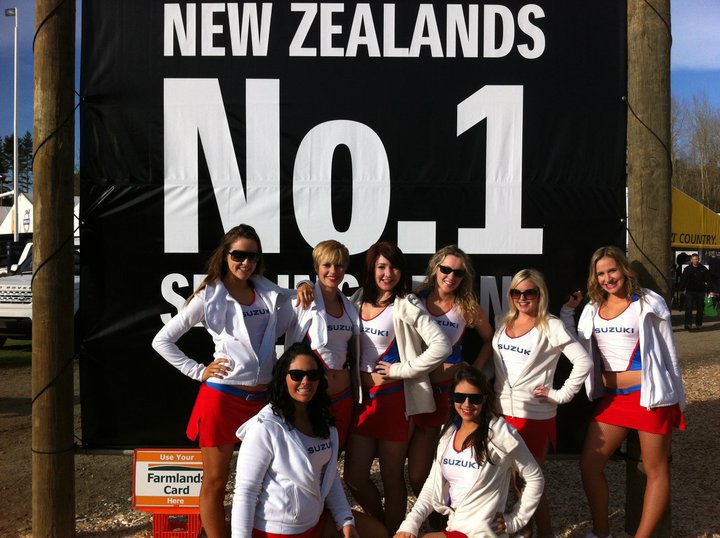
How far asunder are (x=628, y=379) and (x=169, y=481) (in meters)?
2.67

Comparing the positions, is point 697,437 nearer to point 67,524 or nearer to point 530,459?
point 530,459

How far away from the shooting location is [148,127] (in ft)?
13.3

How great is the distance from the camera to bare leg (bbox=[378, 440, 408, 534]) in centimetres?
342

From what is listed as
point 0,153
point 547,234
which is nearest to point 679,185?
point 547,234

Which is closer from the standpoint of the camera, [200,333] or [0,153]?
[200,333]

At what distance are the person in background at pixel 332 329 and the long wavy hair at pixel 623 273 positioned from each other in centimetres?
132

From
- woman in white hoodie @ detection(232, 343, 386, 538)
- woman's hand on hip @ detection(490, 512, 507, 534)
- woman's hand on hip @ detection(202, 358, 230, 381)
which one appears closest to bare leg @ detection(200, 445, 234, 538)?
woman's hand on hip @ detection(202, 358, 230, 381)

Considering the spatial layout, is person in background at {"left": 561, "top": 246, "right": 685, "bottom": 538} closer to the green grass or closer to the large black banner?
the large black banner

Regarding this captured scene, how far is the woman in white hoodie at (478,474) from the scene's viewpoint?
2990 mm

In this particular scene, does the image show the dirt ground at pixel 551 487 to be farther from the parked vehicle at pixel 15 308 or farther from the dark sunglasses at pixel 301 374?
the parked vehicle at pixel 15 308

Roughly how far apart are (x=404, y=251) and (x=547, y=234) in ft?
2.98

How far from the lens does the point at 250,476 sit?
2695mm

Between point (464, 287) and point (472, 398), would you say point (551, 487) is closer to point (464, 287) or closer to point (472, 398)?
point (464, 287)

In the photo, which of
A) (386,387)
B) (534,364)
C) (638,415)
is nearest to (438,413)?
(386,387)
